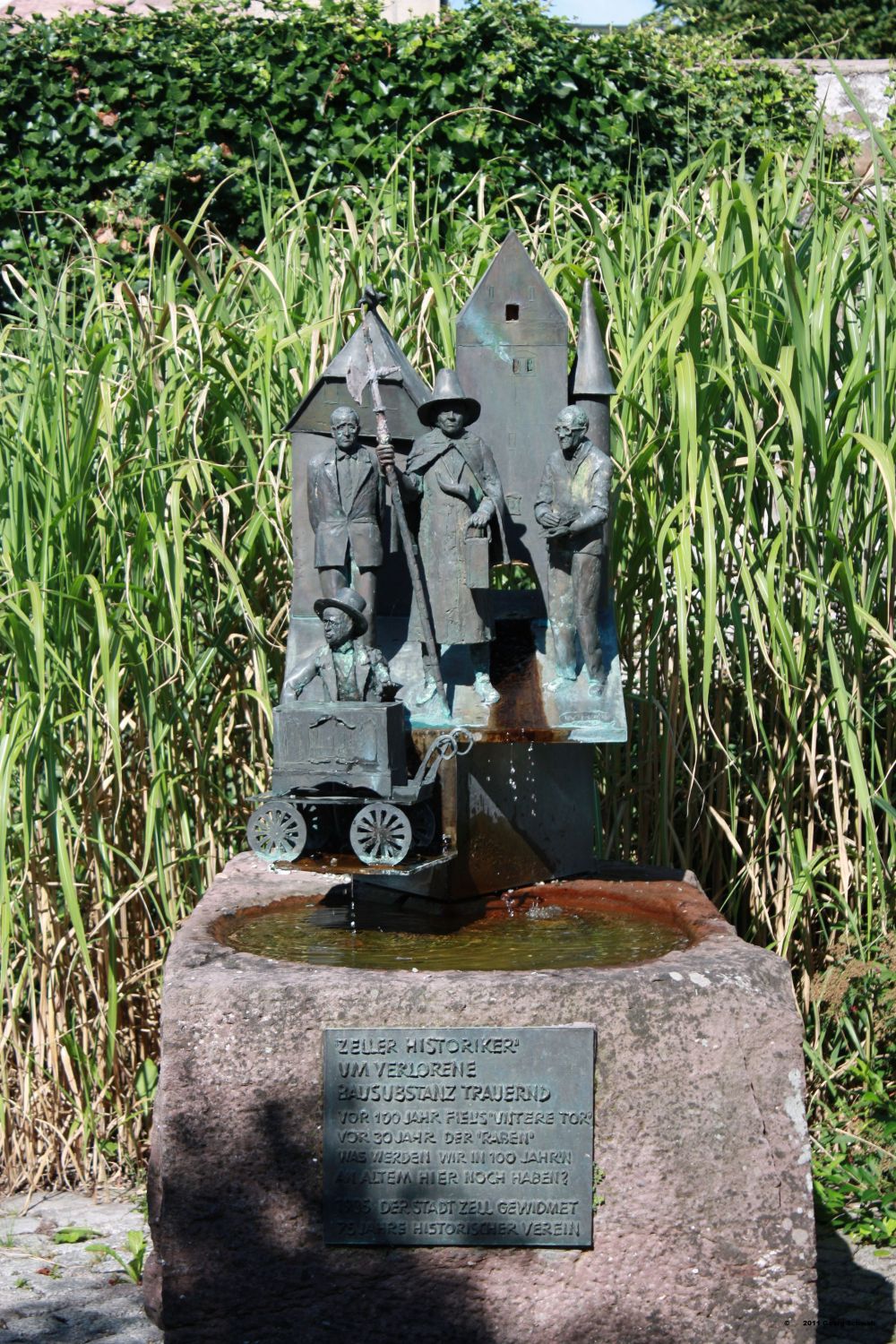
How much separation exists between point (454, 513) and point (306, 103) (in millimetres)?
4156

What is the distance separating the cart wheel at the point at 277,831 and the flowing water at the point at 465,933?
183mm

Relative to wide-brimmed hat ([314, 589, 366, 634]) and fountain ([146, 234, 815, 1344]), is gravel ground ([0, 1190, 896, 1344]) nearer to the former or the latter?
fountain ([146, 234, 815, 1344])

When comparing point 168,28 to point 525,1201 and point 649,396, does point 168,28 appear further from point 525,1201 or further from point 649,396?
point 525,1201

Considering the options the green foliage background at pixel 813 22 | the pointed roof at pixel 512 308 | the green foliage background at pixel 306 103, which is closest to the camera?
the pointed roof at pixel 512 308

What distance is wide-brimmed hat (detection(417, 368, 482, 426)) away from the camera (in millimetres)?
3570

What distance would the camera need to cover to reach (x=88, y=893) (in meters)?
3.96

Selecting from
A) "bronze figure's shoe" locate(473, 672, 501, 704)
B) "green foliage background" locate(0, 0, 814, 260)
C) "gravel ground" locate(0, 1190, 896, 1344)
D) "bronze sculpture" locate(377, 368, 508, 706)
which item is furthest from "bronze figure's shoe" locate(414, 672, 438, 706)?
"green foliage background" locate(0, 0, 814, 260)

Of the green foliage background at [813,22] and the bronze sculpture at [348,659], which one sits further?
the green foliage background at [813,22]

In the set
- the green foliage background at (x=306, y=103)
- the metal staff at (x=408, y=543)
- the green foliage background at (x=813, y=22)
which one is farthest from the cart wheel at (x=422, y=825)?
the green foliage background at (x=813, y=22)

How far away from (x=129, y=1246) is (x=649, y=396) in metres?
2.45

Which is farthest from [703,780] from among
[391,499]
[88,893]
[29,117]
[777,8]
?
[777,8]

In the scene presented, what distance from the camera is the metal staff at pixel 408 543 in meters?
3.49

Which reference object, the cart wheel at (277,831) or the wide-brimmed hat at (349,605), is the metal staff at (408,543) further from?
the cart wheel at (277,831)

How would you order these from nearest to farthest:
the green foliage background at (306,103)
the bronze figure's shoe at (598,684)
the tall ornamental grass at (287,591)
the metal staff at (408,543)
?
the metal staff at (408,543) < the bronze figure's shoe at (598,684) < the tall ornamental grass at (287,591) < the green foliage background at (306,103)
